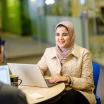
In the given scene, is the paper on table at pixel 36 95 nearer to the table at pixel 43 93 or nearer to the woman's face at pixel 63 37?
the table at pixel 43 93

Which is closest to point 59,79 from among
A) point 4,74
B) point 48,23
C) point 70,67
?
point 70,67

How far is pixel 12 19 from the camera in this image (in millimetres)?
12164

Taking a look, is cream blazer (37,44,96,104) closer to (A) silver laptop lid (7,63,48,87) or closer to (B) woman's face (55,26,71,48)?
(B) woman's face (55,26,71,48)

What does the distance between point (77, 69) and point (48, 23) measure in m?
5.53

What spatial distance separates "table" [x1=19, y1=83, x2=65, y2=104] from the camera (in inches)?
85.6

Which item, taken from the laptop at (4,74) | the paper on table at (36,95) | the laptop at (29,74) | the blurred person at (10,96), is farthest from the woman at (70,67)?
the blurred person at (10,96)

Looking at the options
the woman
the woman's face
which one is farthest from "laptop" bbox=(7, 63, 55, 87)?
the woman's face

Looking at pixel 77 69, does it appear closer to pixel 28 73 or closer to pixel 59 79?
pixel 59 79

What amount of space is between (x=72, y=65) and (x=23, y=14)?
28.2 ft

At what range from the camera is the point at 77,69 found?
108 inches

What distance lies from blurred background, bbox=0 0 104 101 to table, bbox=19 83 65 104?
3.31 ft

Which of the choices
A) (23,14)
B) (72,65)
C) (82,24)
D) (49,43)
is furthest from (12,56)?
(72,65)

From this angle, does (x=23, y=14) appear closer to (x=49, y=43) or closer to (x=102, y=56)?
(x=49, y=43)

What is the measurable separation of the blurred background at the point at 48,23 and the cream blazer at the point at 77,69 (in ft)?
2.08
